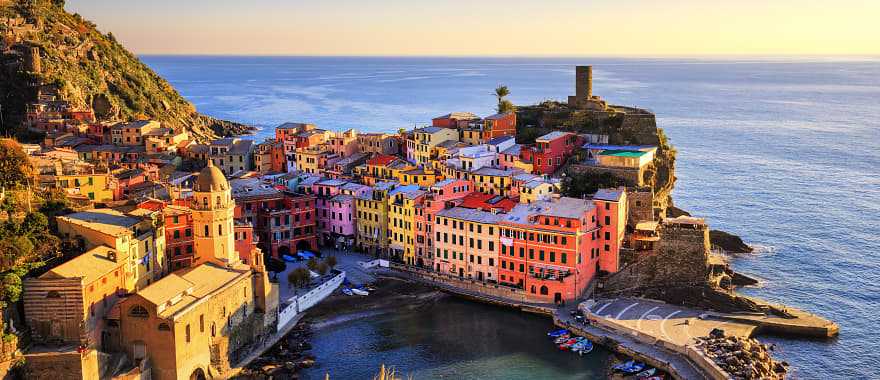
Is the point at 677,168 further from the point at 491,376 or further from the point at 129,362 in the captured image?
the point at 129,362

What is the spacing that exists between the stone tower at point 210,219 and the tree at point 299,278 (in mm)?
5113

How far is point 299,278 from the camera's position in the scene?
48.6 m

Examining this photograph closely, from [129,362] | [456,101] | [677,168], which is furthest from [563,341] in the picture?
[456,101]

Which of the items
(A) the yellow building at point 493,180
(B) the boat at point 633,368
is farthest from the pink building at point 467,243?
(B) the boat at point 633,368

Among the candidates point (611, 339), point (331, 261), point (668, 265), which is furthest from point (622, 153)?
point (331, 261)

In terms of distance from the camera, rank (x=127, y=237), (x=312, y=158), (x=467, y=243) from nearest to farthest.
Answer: (x=127, y=237) < (x=467, y=243) < (x=312, y=158)

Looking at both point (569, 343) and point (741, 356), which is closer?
point (741, 356)

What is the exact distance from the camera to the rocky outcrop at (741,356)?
125 feet

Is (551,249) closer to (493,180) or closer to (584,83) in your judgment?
(493,180)

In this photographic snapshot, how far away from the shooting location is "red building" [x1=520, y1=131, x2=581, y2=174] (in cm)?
5984

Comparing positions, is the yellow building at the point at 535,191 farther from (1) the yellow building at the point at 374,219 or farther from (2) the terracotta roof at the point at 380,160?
(2) the terracotta roof at the point at 380,160

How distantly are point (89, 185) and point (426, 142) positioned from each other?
26474mm

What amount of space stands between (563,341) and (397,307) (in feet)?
35.2

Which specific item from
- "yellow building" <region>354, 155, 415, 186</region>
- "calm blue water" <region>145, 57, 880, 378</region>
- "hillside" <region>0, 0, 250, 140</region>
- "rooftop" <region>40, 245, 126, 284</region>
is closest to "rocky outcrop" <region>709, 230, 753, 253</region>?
"calm blue water" <region>145, 57, 880, 378</region>
